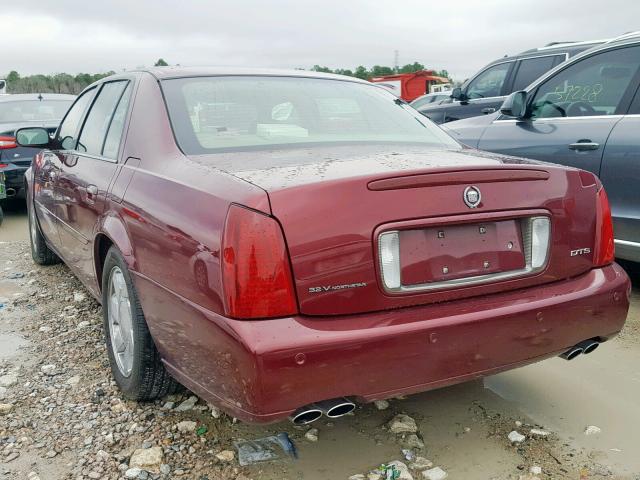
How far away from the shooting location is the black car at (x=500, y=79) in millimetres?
8031

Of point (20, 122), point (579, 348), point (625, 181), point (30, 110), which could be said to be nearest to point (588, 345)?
point (579, 348)

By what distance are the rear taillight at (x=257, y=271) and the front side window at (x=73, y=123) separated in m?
2.48

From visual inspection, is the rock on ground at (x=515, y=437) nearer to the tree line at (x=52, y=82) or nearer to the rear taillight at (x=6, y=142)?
the rear taillight at (x=6, y=142)

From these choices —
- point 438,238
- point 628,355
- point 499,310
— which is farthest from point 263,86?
point 628,355

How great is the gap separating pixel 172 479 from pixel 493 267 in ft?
4.55

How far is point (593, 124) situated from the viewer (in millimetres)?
4395

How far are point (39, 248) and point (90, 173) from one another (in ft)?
7.97

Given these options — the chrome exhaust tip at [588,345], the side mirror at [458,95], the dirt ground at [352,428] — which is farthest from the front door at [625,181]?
the side mirror at [458,95]

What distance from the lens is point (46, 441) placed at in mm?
2615

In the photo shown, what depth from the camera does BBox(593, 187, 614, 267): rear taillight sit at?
2.52 meters

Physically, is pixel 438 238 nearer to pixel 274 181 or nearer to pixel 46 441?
pixel 274 181

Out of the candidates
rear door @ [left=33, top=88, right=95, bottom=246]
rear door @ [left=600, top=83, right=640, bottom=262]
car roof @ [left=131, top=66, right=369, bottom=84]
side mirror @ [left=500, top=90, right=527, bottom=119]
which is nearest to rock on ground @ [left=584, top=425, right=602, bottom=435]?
rear door @ [left=600, top=83, right=640, bottom=262]

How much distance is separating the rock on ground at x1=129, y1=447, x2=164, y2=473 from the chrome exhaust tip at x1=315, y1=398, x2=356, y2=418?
31.9 inches

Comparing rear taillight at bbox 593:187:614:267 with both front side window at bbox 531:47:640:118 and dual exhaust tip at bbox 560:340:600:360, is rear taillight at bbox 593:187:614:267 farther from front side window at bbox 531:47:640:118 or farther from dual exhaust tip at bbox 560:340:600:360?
front side window at bbox 531:47:640:118
